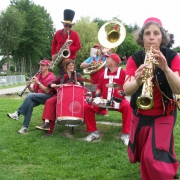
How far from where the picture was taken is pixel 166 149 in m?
2.90

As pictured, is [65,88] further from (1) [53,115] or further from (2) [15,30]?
(2) [15,30]

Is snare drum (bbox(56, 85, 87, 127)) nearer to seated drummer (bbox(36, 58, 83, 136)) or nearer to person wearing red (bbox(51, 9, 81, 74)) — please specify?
seated drummer (bbox(36, 58, 83, 136))

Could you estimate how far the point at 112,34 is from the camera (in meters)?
6.24

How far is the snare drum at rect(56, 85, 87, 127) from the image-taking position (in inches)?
205

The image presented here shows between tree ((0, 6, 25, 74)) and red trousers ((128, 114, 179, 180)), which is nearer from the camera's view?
red trousers ((128, 114, 179, 180))

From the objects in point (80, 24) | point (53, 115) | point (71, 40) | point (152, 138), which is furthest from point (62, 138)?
point (80, 24)

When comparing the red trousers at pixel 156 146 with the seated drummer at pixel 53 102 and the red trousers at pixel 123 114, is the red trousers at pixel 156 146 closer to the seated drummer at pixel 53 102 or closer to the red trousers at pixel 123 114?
the red trousers at pixel 123 114

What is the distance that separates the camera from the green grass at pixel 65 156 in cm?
383

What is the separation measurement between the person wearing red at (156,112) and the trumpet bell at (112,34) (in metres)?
2.90

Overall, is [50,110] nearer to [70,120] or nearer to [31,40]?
[70,120]

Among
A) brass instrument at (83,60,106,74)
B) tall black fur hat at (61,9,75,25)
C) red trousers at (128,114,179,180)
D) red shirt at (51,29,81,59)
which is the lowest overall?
red trousers at (128,114,179,180)

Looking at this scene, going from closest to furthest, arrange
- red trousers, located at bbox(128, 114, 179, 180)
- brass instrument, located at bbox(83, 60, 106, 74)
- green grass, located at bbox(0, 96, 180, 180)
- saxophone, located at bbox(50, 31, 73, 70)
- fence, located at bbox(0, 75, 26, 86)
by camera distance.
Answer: red trousers, located at bbox(128, 114, 179, 180), green grass, located at bbox(0, 96, 180, 180), saxophone, located at bbox(50, 31, 73, 70), brass instrument, located at bbox(83, 60, 106, 74), fence, located at bbox(0, 75, 26, 86)

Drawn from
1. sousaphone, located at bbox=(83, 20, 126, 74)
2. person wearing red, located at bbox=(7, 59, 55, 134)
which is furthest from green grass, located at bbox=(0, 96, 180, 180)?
sousaphone, located at bbox=(83, 20, 126, 74)

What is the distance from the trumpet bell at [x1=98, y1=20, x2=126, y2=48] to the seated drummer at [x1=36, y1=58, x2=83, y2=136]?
920 millimetres
